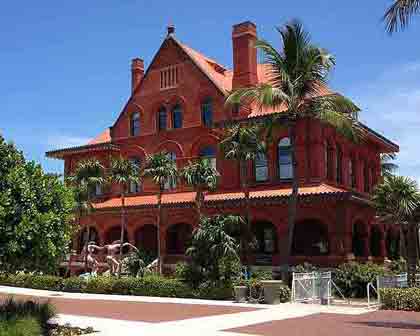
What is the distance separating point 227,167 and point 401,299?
14.7 m

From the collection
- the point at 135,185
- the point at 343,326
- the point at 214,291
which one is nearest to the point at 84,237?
the point at 135,185

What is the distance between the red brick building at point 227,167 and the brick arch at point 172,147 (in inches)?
2.4

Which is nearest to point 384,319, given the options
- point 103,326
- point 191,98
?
point 103,326

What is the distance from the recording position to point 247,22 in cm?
3375

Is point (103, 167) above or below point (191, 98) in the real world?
below

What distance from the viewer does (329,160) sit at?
1238 inches

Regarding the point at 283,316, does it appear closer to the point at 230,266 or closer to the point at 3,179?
the point at 230,266

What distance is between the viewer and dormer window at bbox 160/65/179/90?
119ft

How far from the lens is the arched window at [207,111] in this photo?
3425cm

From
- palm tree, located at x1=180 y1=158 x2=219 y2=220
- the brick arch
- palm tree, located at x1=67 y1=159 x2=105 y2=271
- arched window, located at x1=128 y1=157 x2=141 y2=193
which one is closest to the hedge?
palm tree, located at x1=67 y1=159 x2=105 y2=271

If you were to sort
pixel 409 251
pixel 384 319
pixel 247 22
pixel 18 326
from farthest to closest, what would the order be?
pixel 247 22 < pixel 409 251 < pixel 384 319 < pixel 18 326

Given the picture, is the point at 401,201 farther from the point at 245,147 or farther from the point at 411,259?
the point at 245,147

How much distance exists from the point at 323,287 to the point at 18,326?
13294 mm

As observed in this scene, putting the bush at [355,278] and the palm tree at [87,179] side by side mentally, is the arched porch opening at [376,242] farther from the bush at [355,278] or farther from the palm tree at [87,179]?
the palm tree at [87,179]
